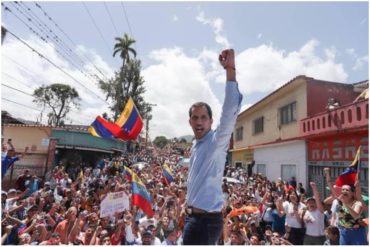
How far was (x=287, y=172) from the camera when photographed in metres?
15.7

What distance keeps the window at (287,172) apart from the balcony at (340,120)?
7.05ft

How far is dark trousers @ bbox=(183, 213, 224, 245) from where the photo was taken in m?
1.85

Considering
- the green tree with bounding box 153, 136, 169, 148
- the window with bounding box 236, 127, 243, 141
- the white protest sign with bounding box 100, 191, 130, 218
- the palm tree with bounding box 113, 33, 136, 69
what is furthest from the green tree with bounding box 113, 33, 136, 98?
the green tree with bounding box 153, 136, 169, 148

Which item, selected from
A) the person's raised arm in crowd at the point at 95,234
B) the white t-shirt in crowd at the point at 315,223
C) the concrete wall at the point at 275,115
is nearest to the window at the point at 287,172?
the concrete wall at the point at 275,115

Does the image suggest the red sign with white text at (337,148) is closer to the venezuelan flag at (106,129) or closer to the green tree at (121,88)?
the venezuelan flag at (106,129)

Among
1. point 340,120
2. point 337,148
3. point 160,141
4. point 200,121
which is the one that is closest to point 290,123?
point 337,148

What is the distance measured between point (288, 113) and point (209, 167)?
15968mm

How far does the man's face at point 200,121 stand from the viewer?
199cm

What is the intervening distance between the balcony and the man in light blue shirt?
28.9 feet

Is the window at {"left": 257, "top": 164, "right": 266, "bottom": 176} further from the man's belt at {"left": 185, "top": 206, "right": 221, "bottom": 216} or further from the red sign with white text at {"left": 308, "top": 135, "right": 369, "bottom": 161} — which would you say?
the man's belt at {"left": 185, "top": 206, "right": 221, "bottom": 216}

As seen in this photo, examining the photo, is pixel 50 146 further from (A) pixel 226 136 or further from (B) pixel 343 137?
(A) pixel 226 136

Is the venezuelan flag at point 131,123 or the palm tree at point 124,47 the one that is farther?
the palm tree at point 124,47

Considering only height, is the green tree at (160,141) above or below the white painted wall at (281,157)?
above

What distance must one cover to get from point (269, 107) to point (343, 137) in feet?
29.7
